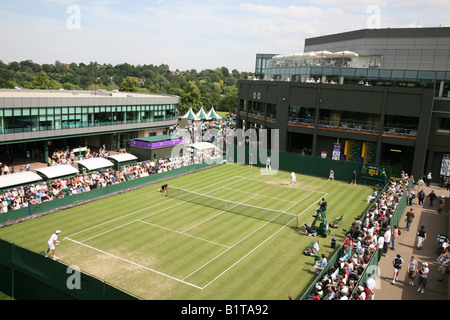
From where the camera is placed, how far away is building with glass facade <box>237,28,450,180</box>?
43.0 m

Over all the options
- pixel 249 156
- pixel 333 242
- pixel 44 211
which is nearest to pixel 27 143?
pixel 44 211

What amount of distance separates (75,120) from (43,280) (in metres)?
34.5

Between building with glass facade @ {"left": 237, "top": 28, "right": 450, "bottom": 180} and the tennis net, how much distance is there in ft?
69.2

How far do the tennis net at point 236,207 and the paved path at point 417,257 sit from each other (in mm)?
7306

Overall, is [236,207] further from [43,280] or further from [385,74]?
[385,74]

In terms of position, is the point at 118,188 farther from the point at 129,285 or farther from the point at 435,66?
the point at 435,66

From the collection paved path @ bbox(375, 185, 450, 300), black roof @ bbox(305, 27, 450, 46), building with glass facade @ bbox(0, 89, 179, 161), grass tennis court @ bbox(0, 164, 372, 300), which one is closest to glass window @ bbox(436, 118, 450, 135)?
paved path @ bbox(375, 185, 450, 300)

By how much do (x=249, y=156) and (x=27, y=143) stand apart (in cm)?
2661

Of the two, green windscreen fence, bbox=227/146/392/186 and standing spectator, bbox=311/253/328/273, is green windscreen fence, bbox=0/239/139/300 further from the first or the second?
green windscreen fence, bbox=227/146/392/186

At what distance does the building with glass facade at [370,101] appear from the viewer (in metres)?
43.0

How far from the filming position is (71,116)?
47656 mm

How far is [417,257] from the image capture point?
22.8m

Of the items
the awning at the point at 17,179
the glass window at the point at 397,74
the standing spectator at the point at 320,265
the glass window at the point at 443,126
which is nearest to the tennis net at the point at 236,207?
the standing spectator at the point at 320,265

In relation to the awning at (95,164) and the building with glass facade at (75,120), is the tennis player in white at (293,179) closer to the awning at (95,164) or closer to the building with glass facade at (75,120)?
the awning at (95,164)
